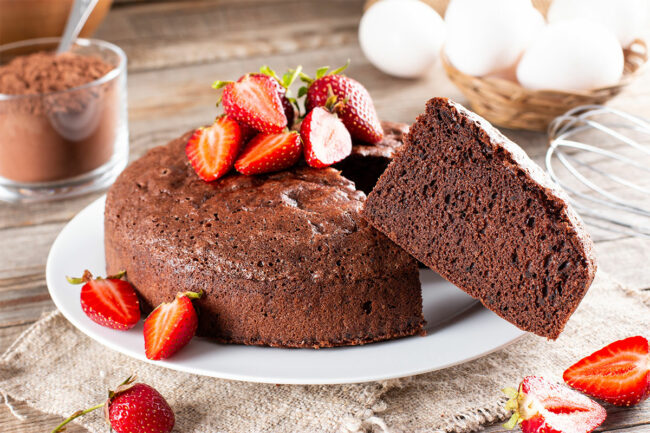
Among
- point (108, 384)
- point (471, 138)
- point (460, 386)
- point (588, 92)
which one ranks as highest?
point (471, 138)

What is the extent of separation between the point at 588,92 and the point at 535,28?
430 mm

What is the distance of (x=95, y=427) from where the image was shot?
69.0 inches

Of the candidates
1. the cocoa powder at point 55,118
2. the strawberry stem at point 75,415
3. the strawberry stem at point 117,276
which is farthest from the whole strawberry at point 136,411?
the cocoa powder at point 55,118

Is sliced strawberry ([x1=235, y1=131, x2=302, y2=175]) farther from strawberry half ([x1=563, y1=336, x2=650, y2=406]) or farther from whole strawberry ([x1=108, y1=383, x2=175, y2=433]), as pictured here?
strawberry half ([x1=563, y1=336, x2=650, y2=406])

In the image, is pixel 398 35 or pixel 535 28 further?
pixel 398 35

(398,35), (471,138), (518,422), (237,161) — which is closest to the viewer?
(518,422)

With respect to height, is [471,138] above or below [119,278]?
above

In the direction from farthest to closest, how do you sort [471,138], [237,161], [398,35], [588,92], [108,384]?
1. [398,35]
2. [588,92]
3. [237,161]
4. [108,384]
5. [471,138]

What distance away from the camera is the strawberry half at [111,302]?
189cm

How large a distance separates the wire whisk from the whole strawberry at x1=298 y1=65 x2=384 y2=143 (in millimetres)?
703

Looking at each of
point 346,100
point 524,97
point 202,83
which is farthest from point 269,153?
point 202,83

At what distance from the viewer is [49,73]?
117 inches

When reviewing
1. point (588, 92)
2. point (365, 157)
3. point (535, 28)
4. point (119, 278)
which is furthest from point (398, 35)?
point (119, 278)

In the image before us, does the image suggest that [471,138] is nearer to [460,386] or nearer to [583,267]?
[583,267]
